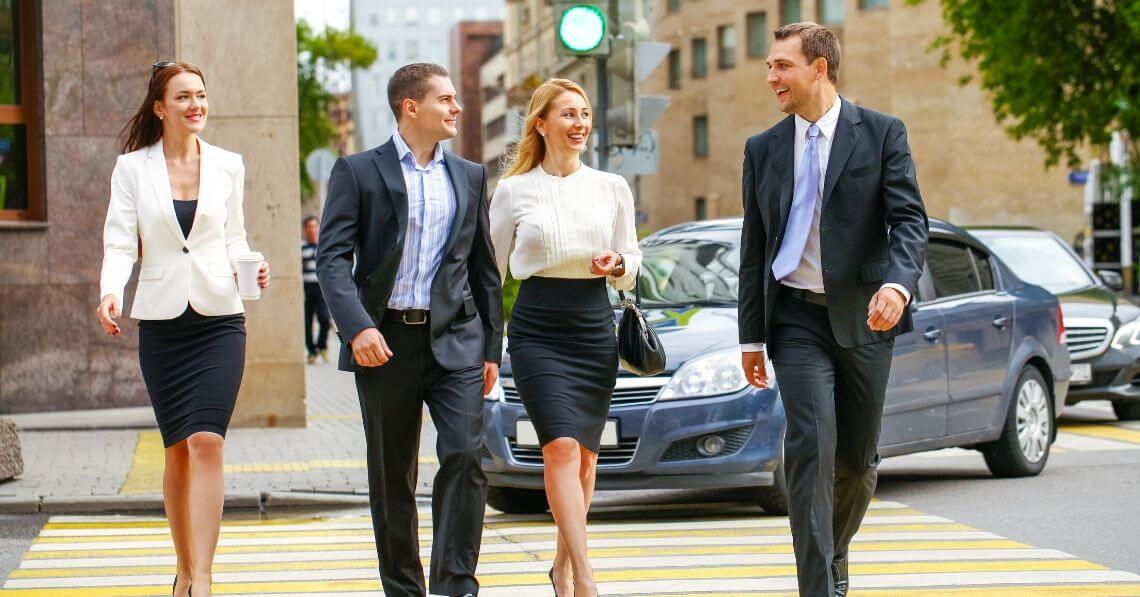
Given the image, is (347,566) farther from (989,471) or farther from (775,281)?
(989,471)

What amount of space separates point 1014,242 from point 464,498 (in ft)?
38.7

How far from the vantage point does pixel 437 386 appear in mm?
6160

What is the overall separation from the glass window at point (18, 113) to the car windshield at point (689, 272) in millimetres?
6883

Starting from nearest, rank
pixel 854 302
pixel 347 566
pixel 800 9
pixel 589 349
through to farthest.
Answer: pixel 854 302, pixel 589 349, pixel 347 566, pixel 800 9

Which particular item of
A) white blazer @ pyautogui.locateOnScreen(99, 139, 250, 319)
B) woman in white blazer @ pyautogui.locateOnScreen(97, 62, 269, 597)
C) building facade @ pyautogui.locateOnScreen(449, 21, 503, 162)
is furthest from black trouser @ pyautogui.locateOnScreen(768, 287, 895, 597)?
building facade @ pyautogui.locateOnScreen(449, 21, 503, 162)

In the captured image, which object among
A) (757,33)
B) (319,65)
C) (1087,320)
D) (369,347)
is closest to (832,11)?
(757,33)

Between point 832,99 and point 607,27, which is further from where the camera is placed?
point 607,27

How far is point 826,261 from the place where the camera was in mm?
6008

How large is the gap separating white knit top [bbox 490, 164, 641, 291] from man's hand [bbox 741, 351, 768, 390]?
23.1 inches

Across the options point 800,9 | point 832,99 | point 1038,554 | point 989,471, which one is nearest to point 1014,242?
point 989,471

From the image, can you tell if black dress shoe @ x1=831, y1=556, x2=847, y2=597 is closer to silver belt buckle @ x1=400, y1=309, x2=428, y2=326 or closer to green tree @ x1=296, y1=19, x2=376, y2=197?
silver belt buckle @ x1=400, y1=309, x2=428, y2=326

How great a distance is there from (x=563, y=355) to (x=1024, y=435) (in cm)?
574

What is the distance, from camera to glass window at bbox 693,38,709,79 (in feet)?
214

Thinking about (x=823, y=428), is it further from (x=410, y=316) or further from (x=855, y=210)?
(x=410, y=316)
